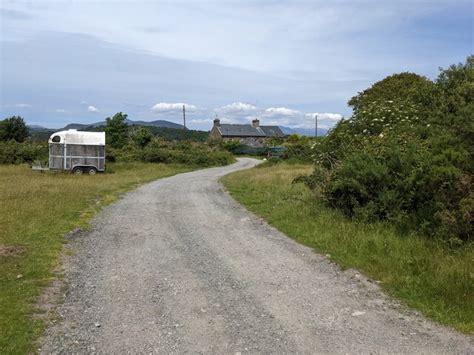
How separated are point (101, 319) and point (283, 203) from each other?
9491 millimetres

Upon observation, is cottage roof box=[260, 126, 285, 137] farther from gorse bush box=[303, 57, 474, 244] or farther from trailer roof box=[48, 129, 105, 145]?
gorse bush box=[303, 57, 474, 244]

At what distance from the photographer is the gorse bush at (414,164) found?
862 centimetres

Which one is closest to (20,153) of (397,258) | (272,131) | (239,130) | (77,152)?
(77,152)

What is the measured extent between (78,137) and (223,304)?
2665cm

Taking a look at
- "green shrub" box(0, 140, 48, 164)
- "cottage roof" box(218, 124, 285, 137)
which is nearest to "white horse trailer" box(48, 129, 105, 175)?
"green shrub" box(0, 140, 48, 164)

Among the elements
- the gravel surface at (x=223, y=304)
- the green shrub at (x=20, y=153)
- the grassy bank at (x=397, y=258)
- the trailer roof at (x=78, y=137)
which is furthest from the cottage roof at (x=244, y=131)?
the gravel surface at (x=223, y=304)

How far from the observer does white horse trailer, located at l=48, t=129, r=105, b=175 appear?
96.7 feet

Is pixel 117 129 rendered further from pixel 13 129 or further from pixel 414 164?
pixel 414 164

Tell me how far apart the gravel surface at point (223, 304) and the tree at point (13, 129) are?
169 ft

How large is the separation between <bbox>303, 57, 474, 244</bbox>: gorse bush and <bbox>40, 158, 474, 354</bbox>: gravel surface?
237 cm

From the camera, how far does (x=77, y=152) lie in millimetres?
29781

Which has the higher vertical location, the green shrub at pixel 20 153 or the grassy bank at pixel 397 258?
the green shrub at pixel 20 153

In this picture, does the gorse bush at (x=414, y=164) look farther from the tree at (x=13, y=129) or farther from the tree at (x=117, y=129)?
the tree at (x=13, y=129)

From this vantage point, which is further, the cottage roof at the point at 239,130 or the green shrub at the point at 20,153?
the cottage roof at the point at 239,130
